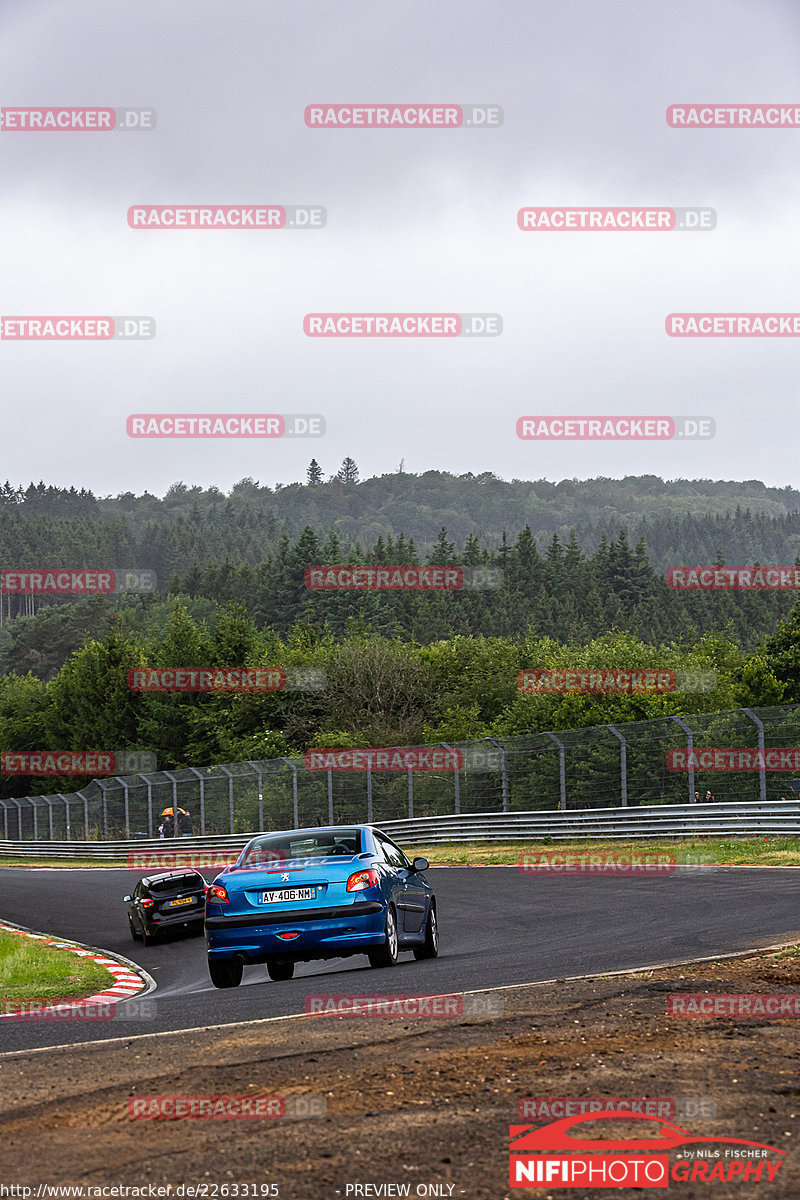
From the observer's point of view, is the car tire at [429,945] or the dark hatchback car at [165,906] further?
the dark hatchback car at [165,906]

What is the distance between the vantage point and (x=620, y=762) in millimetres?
27578

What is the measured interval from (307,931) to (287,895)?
14.0 inches

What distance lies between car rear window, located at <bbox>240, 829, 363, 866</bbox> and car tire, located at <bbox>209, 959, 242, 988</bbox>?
0.92m

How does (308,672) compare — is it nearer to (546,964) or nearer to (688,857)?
(688,857)

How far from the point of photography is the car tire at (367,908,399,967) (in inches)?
463

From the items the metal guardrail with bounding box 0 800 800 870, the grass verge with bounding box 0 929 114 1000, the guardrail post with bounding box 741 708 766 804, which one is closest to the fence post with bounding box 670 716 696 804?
the metal guardrail with bounding box 0 800 800 870

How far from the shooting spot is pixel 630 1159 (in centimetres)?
495

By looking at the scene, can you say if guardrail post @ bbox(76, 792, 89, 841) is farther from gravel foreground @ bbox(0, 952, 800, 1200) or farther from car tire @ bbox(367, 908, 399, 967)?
gravel foreground @ bbox(0, 952, 800, 1200)

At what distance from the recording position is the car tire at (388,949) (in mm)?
11752

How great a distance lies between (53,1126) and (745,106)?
18.6 meters

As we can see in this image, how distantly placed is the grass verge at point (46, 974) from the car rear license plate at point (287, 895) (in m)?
2.86

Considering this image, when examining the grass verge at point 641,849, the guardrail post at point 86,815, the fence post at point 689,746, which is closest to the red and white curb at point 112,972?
the grass verge at point 641,849

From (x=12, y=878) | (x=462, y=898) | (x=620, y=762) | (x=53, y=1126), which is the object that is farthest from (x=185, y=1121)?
(x=12, y=878)

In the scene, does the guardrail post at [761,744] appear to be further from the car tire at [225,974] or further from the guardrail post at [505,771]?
the car tire at [225,974]
